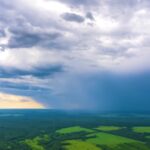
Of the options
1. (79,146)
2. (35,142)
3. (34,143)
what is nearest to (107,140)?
(79,146)

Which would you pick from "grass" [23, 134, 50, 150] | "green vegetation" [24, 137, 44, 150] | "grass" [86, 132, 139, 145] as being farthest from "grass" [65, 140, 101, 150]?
"green vegetation" [24, 137, 44, 150]

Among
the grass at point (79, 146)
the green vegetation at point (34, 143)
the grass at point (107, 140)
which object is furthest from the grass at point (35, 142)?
the grass at point (107, 140)

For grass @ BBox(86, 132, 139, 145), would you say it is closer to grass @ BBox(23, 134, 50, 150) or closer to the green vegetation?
grass @ BBox(23, 134, 50, 150)

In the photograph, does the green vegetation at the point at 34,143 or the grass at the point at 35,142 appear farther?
the grass at the point at 35,142

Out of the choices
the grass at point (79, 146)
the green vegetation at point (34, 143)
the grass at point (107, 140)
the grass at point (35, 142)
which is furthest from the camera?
the grass at point (107, 140)

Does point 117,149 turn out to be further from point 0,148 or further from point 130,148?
point 0,148

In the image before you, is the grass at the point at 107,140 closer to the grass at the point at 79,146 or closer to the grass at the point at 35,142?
the grass at the point at 79,146

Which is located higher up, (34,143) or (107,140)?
(107,140)

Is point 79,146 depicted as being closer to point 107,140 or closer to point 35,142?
point 107,140

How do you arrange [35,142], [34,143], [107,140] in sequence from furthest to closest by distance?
[107,140]
[35,142]
[34,143]

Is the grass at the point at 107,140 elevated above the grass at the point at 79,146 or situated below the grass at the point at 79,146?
above

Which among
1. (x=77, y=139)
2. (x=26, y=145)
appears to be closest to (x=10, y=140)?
(x=26, y=145)
